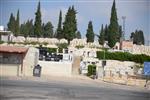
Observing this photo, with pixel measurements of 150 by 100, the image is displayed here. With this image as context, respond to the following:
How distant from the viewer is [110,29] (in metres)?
75.6

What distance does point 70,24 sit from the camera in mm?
76000

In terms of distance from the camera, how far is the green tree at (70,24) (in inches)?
2972

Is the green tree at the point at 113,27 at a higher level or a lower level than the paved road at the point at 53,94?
higher

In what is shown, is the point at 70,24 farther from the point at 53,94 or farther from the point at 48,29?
the point at 53,94

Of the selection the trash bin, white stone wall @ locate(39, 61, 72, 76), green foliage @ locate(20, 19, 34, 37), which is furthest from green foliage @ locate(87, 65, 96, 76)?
green foliage @ locate(20, 19, 34, 37)

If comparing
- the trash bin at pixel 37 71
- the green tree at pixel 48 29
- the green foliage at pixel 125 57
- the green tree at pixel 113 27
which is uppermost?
the green tree at pixel 48 29

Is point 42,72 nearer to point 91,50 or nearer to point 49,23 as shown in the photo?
point 91,50

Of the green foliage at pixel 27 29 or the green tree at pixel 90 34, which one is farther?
the green foliage at pixel 27 29

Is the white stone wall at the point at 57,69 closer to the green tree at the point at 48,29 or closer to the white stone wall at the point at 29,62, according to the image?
the white stone wall at the point at 29,62

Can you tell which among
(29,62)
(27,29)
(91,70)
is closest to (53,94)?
(29,62)

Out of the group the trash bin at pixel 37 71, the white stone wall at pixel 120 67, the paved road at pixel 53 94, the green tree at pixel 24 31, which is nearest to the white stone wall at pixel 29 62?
the trash bin at pixel 37 71

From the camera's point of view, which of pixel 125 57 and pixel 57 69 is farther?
pixel 125 57

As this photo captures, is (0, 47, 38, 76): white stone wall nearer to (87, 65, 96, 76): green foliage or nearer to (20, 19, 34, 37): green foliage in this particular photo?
(87, 65, 96, 76): green foliage

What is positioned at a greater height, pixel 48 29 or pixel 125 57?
pixel 48 29
